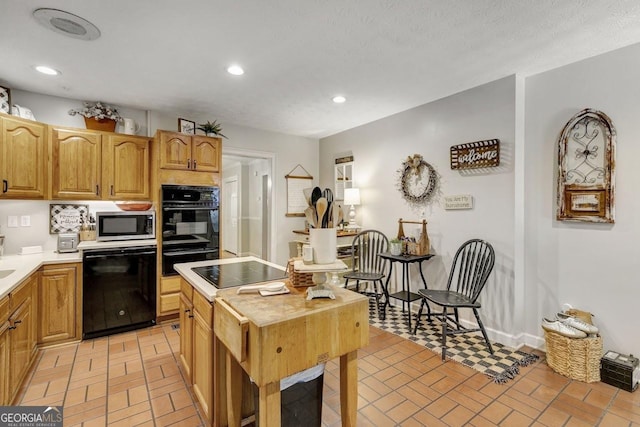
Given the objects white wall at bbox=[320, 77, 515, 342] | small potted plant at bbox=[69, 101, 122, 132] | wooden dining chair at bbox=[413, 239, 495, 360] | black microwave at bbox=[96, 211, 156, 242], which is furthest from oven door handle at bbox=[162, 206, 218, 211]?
wooden dining chair at bbox=[413, 239, 495, 360]

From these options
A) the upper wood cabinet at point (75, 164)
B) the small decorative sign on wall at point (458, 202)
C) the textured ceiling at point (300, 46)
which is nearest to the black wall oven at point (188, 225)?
the upper wood cabinet at point (75, 164)

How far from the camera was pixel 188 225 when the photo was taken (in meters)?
3.54

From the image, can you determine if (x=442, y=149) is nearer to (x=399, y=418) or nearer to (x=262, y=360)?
(x=399, y=418)

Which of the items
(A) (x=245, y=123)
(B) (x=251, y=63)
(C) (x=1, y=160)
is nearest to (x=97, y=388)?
(C) (x=1, y=160)

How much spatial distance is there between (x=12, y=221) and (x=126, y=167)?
1183mm

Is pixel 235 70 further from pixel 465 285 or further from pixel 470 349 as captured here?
pixel 470 349

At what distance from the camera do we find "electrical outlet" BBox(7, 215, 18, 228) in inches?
121

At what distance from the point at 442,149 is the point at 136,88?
331cm

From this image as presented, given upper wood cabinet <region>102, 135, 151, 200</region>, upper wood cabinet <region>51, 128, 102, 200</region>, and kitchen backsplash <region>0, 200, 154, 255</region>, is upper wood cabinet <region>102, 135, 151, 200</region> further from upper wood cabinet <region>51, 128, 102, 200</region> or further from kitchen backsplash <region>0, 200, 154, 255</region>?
kitchen backsplash <region>0, 200, 154, 255</region>

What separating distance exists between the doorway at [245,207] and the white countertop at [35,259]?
235 centimetres

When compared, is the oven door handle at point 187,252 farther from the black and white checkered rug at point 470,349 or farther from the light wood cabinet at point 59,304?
the black and white checkered rug at point 470,349

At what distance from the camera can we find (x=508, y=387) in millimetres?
2225

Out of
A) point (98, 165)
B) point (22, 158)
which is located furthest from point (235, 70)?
point (22, 158)

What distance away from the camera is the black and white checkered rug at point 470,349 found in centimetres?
A: 246
